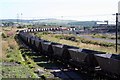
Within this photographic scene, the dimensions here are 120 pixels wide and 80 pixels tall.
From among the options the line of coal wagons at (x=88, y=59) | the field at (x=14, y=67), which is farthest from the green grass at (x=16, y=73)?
the line of coal wagons at (x=88, y=59)

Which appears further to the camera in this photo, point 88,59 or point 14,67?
point 14,67

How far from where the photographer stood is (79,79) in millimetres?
24328

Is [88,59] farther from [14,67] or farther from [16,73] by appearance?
[14,67]

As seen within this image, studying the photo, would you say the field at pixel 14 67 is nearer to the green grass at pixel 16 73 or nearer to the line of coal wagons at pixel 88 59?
the green grass at pixel 16 73

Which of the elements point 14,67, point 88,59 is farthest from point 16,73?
point 88,59

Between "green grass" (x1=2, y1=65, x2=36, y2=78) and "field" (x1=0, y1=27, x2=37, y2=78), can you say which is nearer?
"green grass" (x1=2, y1=65, x2=36, y2=78)

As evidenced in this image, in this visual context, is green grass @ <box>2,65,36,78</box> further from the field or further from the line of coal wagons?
the line of coal wagons

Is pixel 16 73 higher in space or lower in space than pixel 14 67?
higher

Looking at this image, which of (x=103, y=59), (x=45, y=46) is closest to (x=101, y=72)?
(x=103, y=59)

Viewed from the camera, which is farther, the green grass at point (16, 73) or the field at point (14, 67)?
the field at point (14, 67)

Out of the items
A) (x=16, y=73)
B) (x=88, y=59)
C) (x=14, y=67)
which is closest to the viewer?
(x=16, y=73)

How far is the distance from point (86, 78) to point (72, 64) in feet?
16.8

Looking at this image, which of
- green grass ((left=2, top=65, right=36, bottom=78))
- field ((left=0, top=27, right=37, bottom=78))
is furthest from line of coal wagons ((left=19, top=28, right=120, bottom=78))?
green grass ((left=2, top=65, right=36, bottom=78))

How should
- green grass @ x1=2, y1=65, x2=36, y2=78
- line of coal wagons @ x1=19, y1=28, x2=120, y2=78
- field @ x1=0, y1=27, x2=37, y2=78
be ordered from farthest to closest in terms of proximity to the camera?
field @ x1=0, y1=27, x2=37, y2=78
green grass @ x1=2, y1=65, x2=36, y2=78
line of coal wagons @ x1=19, y1=28, x2=120, y2=78
